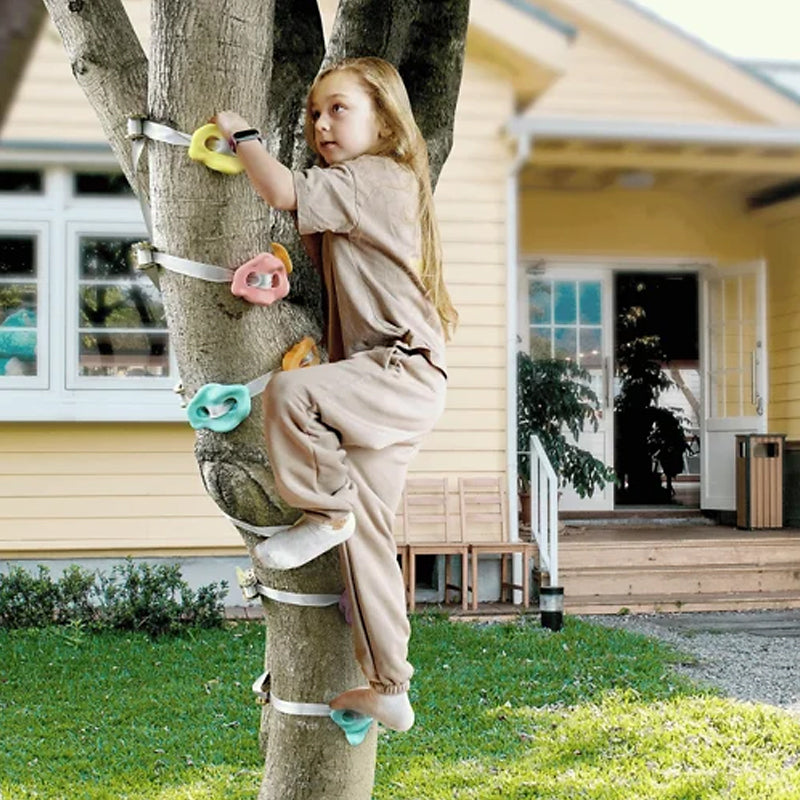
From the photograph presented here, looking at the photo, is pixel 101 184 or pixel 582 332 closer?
pixel 101 184

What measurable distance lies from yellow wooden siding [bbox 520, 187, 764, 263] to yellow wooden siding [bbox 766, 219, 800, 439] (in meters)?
0.40

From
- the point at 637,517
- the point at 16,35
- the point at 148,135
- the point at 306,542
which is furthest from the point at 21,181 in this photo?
the point at 16,35

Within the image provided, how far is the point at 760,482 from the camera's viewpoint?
376 inches

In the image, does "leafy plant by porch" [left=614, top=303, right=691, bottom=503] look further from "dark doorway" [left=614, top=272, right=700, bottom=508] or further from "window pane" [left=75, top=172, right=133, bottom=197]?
"window pane" [left=75, top=172, right=133, bottom=197]

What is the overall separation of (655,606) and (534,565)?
0.89 m

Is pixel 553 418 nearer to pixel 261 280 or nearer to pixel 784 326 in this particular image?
pixel 784 326

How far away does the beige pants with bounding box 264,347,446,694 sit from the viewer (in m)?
1.85

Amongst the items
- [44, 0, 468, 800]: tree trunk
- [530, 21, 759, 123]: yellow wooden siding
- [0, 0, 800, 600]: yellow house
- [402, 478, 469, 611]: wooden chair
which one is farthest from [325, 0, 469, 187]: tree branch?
[530, 21, 759, 123]: yellow wooden siding

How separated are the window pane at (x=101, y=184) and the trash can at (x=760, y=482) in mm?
5451

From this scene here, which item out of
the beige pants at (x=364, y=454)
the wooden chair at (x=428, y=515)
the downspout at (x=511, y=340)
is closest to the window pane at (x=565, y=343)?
the downspout at (x=511, y=340)

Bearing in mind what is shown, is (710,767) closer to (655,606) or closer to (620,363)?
(655,606)

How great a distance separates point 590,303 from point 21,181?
16.7 ft

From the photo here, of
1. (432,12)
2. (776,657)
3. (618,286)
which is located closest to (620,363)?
(618,286)

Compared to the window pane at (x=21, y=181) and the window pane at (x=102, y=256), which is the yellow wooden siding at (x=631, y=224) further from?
the window pane at (x=21, y=181)
